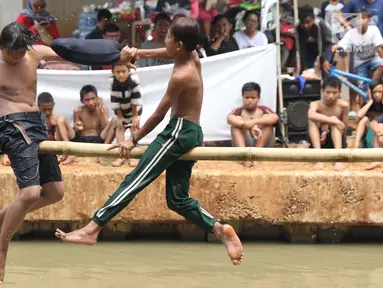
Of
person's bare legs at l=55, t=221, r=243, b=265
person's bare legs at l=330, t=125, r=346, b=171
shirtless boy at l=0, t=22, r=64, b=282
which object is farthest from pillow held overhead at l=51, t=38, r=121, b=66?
person's bare legs at l=330, t=125, r=346, b=171

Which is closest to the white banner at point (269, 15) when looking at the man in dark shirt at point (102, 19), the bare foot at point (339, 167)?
the man in dark shirt at point (102, 19)

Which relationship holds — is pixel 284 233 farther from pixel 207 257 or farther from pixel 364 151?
pixel 364 151

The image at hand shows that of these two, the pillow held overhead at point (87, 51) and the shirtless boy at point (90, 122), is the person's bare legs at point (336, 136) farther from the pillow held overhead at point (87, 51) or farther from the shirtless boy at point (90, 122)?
the pillow held overhead at point (87, 51)

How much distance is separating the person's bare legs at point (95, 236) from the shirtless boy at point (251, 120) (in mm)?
2686

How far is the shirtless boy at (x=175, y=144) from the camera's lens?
7.04 meters

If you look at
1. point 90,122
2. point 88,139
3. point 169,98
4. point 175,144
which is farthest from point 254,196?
point 169,98

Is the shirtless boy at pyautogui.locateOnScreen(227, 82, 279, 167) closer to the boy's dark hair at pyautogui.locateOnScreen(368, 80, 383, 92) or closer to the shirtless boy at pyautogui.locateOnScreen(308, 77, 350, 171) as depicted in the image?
the shirtless boy at pyautogui.locateOnScreen(308, 77, 350, 171)

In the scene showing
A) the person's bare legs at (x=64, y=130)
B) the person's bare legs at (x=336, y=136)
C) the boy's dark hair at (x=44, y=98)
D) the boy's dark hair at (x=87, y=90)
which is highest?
the boy's dark hair at (x=87, y=90)

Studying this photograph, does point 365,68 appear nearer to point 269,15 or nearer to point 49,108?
point 269,15

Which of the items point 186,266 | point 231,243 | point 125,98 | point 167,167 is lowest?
point 186,266

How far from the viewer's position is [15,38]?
6887mm

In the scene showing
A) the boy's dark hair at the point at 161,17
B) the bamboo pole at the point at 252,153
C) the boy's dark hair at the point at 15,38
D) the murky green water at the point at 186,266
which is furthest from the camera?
the boy's dark hair at the point at 161,17

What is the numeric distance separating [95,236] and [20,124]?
0.87m

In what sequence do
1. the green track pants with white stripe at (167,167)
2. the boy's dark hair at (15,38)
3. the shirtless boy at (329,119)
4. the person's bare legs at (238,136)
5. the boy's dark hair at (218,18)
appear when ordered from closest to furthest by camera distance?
1. the boy's dark hair at (15,38)
2. the green track pants with white stripe at (167,167)
3. the person's bare legs at (238,136)
4. the shirtless boy at (329,119)
5. the boy's dark hair at (218,18)
